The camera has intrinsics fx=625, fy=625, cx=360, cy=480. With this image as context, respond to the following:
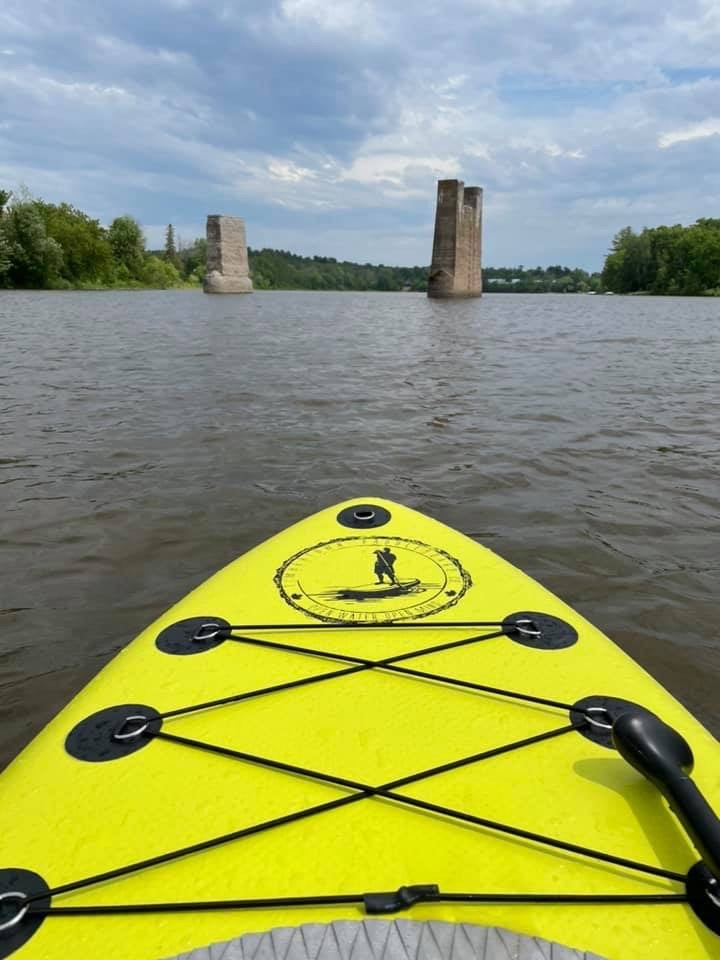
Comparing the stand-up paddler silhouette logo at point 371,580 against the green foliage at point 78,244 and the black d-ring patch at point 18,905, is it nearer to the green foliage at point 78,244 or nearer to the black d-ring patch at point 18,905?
the black d-ring patch at point 18,905

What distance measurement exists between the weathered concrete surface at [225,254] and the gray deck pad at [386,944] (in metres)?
47.0

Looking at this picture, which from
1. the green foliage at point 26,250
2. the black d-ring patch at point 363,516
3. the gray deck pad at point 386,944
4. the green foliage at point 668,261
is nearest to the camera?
the gray deck pad at point 386,944

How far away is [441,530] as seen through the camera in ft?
8.93

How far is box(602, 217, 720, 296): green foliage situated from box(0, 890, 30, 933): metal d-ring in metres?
67.0

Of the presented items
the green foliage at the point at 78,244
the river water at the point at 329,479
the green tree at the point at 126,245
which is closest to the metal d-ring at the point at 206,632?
the river water at the point at 329,479

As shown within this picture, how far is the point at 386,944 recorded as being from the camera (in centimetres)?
97

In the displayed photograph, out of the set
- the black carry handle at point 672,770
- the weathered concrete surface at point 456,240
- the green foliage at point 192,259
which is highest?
the green foliage at point 192,259

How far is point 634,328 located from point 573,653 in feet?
62.0

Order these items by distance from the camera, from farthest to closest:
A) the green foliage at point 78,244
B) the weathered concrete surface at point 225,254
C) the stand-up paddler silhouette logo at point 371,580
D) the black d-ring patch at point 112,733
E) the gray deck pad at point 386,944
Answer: the green foliage at point 78,244, the weathered concrete surface at point 225,254, the stand-up paddler silhouette logo at point 371,580, the black d-ring patch at point 112,733, the gray deck pad at point 386,944

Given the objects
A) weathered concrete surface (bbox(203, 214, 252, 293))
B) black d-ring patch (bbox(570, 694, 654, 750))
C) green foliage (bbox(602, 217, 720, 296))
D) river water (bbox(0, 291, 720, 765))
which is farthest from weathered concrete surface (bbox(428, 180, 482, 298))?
black d-ring patch (bbox(570, 694, 654, 750))

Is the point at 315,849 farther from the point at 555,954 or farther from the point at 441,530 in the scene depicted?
the point at 441,530

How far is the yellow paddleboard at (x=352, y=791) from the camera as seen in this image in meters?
1.05

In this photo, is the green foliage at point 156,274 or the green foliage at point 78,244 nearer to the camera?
the green foliage at point 78,244

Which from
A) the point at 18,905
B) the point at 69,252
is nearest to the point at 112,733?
the point at 18,905
